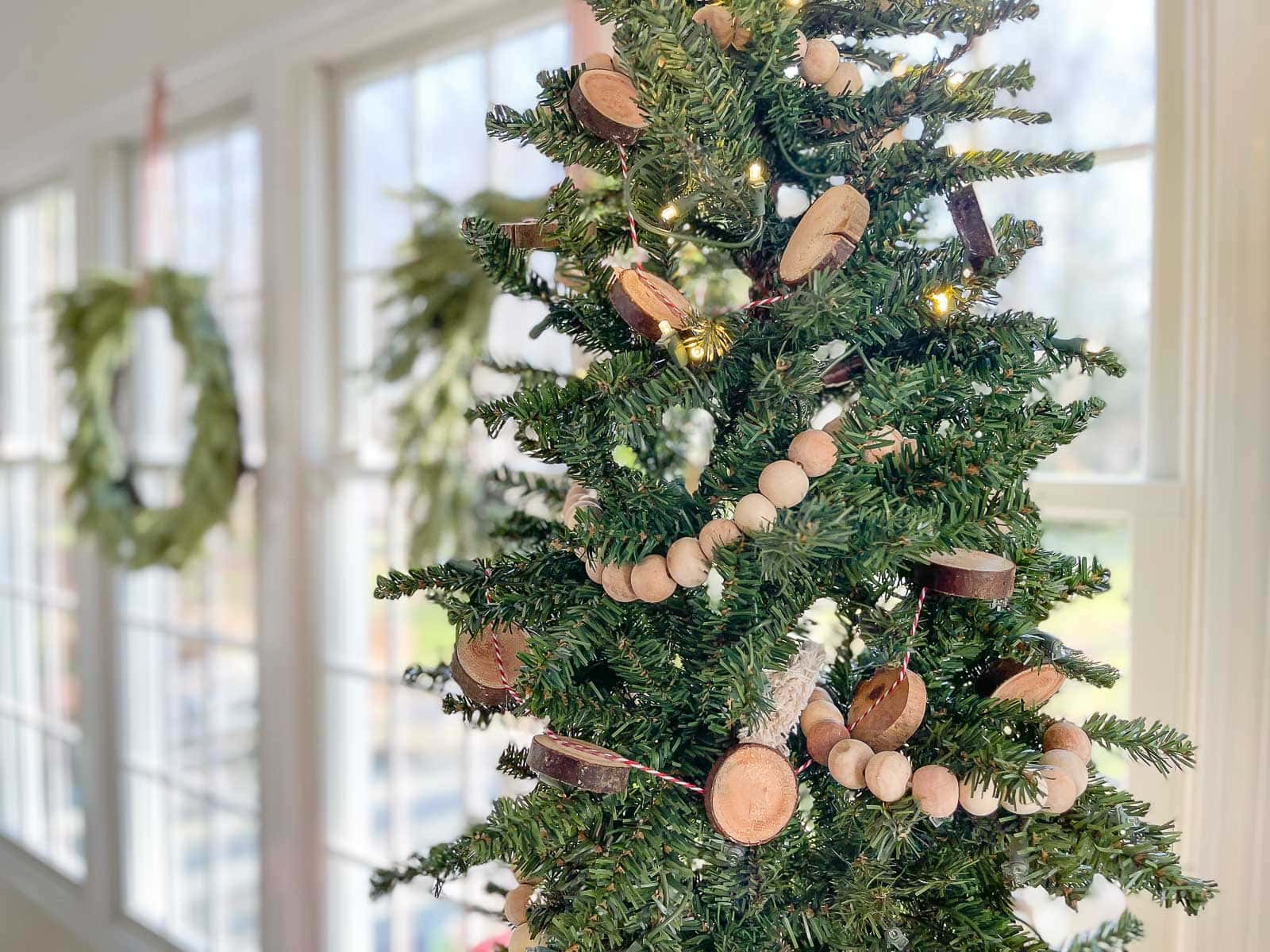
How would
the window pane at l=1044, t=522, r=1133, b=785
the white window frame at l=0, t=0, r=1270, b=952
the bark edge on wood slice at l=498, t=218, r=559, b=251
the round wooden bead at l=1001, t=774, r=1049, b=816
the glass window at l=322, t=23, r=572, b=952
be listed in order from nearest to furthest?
the round wooden bead at l=1001, t=774, r=1049, b=816, the bark edge on wood slice at l=498, t=218, r=559, b=251, the white window frame at l=0, t=0, r=1270, b=952, the window pane at l=1044, t=522, r=1133, b=785, the glass window at l=322, t=23, r=572, b=952

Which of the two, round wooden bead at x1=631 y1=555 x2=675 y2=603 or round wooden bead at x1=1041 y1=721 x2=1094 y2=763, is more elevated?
round wooden bead at x1=631 y1=555 x2=675 y2=603

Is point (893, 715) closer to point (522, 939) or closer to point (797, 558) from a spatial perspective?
point (797, 558)

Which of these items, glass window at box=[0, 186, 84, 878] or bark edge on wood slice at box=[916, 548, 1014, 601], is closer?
bark edge on wood slice at box=[916, 548, 1014, 601]

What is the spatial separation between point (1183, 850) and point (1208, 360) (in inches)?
18.5

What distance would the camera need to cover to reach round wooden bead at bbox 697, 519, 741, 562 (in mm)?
588

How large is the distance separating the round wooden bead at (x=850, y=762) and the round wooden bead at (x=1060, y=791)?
11 centimetres

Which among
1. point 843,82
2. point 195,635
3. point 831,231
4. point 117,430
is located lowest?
point 195,635

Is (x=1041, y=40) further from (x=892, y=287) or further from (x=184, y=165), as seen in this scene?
(x=184, y=165)

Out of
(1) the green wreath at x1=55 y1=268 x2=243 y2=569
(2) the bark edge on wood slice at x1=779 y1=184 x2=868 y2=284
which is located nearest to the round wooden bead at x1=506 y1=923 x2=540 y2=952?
(2) the bark edge on wood slice at x1=779 y1=184 x2=868 y2=284

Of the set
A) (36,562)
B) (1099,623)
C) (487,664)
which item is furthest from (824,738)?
(36,562)

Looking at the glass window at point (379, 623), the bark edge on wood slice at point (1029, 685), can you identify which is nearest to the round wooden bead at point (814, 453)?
the bark edge on wood slice at point (1029, 685)

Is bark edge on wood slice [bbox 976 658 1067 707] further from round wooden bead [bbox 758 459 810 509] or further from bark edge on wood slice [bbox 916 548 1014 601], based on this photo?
round wooden bead [bbox 758 459 810 509]

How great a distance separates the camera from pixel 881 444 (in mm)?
586

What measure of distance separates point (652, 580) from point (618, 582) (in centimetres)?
3
